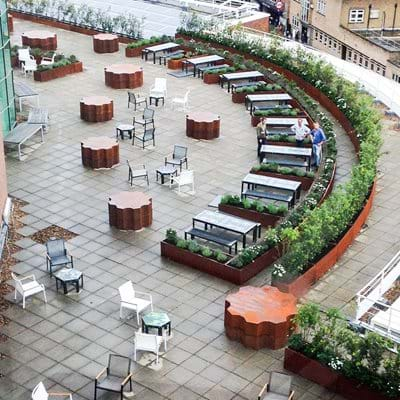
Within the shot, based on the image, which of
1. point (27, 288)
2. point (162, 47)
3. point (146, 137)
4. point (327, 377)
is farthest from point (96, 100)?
point (327, 377)

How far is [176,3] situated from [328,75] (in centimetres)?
1637

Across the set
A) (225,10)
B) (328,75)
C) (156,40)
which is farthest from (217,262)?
(225,10)

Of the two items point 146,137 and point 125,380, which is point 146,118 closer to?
point 146,137

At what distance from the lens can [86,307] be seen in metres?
17.8

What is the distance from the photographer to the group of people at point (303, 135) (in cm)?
2397

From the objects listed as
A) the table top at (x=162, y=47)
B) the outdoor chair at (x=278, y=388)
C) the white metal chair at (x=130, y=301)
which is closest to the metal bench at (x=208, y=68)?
the table top at (x=162, y=47)

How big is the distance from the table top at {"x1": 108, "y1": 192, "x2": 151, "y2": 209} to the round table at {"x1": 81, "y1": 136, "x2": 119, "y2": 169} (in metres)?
3.06

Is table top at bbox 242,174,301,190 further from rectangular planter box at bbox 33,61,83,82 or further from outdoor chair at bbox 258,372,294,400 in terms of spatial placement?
rectangular planter box at bbox 33,61,83,82

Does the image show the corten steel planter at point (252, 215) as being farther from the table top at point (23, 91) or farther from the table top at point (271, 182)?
the table top at point (23, 91)

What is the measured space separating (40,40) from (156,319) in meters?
20.9

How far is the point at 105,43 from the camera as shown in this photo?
35125mm

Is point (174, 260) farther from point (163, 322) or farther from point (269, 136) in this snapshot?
point (269, 136)

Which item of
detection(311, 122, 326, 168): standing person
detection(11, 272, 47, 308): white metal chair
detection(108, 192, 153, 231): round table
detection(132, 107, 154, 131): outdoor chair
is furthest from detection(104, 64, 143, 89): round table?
detection(11, 272, 47, 308): white metal chair

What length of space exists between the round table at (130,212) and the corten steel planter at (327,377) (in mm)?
6379
